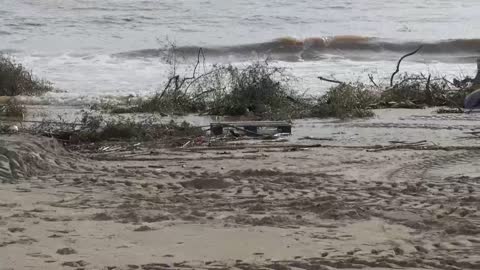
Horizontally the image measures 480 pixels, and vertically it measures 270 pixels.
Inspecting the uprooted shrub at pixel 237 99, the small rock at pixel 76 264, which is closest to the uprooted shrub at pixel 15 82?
the uprooted shrub at pixel 237 99

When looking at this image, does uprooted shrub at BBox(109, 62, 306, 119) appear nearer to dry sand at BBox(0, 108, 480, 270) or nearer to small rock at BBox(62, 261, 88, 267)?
dry sand at BBox(0, 108, 480, 270)

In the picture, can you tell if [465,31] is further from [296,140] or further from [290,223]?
[290,223]

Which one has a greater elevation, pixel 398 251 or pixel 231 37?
pixel 231 37

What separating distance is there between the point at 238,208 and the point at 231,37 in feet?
73.0

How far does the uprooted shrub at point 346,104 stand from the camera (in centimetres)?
1205

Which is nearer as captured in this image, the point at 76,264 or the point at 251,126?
the point at 76,264

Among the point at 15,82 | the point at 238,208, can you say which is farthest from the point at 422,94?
the point at 238,208

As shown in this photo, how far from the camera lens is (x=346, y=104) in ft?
40.1

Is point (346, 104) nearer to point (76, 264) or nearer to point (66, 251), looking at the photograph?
point (66, 251)

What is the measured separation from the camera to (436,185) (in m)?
6.91

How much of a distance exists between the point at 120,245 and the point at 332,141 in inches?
211

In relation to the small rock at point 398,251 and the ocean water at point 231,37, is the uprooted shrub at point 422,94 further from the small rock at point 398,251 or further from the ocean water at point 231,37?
the small rock at point 398,251

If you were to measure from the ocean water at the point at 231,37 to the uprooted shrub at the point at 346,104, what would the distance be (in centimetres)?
308

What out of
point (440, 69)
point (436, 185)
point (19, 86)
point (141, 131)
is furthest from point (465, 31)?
point (436, 185)
